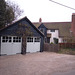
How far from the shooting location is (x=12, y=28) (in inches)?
573

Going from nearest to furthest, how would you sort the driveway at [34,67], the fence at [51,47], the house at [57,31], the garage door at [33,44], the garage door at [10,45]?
the driveway at [34,67] < the garage door at [10,45] < the garage door at [33,44] < the fence at [51,47] < the house at [57,31]

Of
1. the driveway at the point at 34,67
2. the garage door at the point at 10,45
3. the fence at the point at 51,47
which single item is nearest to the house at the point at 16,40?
the garage door at the point at 10,45

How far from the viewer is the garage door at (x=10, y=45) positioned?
13766mm

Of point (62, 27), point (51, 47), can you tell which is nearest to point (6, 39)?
point (51, 47)

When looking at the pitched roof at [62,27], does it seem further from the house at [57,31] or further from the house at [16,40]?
the house at [16,40]

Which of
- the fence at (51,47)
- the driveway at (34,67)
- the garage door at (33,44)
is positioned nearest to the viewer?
the driveway at (34,67)

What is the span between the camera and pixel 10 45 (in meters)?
14.3

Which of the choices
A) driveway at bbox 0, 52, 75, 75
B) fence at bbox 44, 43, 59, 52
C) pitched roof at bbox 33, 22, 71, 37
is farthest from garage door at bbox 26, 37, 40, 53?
pitched roof at bbox 33, 22, 71, 37

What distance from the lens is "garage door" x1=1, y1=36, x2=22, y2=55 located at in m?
13.8

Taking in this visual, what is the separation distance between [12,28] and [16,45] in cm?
222

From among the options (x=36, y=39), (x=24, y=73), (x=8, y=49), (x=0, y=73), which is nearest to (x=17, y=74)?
(x=24, y=73)

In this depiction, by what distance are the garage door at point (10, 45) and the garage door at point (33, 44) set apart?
162 centimetres

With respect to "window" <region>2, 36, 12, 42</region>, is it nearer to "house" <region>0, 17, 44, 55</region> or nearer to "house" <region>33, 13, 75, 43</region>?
"house" <region>0, 17, 44, 55</region>

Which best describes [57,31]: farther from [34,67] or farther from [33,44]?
[34,67]
